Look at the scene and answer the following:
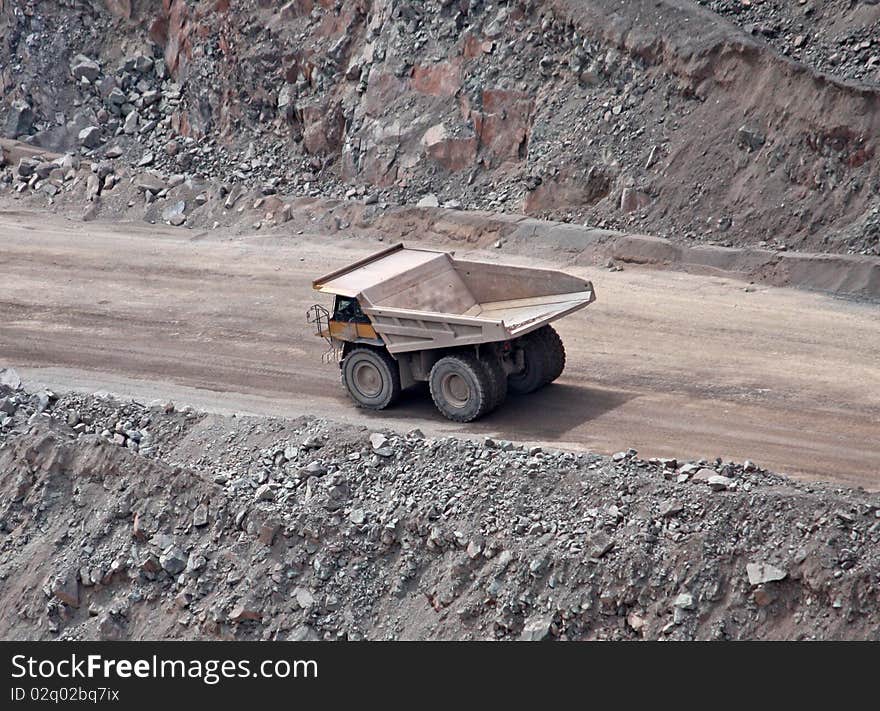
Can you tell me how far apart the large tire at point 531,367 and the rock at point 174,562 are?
489 centimetres

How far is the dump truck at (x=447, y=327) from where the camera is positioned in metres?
15.6

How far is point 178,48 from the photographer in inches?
1174

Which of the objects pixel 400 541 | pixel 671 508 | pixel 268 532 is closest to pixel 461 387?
pixel 400 541

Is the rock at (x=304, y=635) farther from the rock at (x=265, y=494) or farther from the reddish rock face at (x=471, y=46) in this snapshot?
the reddish rock face at (x=471, y=46)

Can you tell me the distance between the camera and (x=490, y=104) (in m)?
25.0

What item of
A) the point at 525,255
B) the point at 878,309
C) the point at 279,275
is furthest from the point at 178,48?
the point at 878,309

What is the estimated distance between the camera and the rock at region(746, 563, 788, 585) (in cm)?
1186

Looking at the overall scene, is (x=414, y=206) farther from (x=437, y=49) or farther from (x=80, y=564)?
(x=80, y=564)

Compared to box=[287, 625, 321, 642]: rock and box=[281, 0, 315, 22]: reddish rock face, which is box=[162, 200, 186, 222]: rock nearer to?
box=[281, 0, 315, 22]: reddish rock face

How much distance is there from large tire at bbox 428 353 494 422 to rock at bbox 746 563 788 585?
451 centimetres

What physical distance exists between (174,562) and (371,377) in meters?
3.70

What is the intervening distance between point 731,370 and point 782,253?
4494mm

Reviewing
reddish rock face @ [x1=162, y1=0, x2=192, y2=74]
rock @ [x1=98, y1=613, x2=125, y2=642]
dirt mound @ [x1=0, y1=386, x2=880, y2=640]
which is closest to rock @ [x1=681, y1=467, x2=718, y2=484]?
dirt mound @ [x1=0, y1=386, x2=880, y2=640]

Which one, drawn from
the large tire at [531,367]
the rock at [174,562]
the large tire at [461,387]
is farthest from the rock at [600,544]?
the rock at [174,562]
